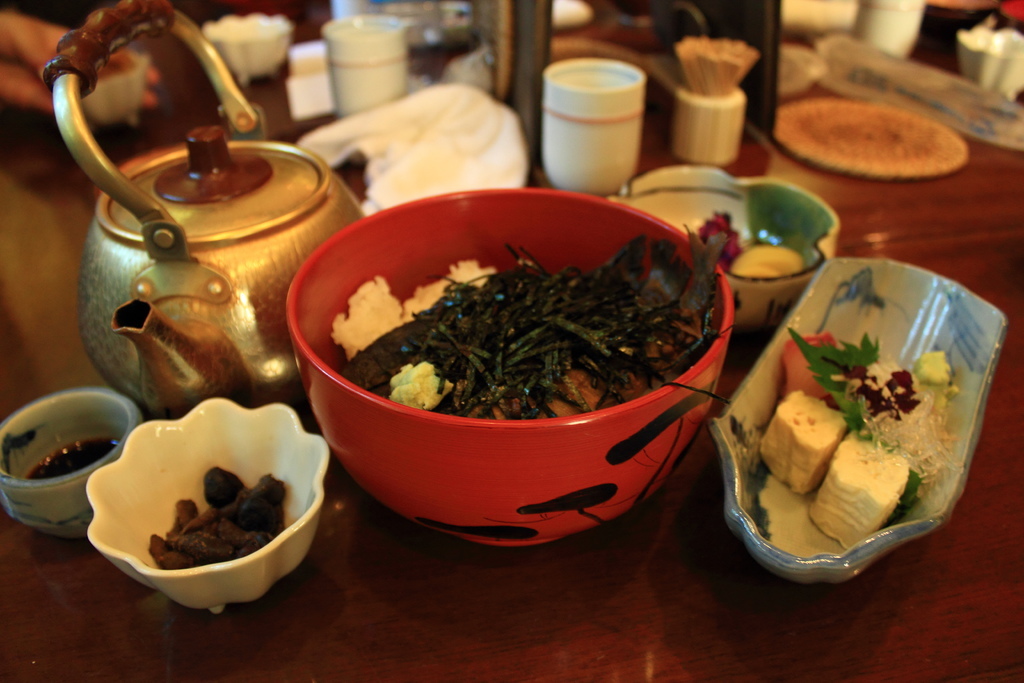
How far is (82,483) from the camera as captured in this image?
774mm

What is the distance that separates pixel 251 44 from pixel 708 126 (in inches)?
56.2

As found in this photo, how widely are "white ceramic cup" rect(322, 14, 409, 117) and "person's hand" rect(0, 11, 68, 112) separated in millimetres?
811

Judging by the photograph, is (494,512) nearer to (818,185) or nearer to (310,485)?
(310,485)

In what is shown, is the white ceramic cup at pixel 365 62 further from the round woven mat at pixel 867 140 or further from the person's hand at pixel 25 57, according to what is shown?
the round woven mat at pixel 867 140

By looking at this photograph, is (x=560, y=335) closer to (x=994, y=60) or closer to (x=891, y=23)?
(x=994, y=60)

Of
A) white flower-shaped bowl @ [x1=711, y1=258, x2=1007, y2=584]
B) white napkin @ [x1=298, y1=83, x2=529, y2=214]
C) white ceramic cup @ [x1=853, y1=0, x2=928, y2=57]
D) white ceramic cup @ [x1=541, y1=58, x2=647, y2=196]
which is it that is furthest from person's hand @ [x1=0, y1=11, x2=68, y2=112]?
white ceramic cup @ [x1=853, y1=0, x2=928, y2=57]

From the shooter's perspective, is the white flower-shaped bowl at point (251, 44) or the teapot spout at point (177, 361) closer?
the teapot spout at point (177, 361)

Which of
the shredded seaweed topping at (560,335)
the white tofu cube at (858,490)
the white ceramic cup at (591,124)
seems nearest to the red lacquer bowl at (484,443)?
the shredded seaweed topping at (560,335)

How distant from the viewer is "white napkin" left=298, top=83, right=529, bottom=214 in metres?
1.58

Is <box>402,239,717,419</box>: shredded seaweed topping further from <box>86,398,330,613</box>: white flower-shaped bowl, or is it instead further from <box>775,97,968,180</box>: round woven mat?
<box>775,97,968,180</box>: round woven mat

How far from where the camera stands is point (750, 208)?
1.38 meters

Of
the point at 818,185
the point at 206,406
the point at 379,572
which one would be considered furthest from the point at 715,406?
the point at 818,185

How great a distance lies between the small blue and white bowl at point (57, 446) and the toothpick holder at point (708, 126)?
4.71ft

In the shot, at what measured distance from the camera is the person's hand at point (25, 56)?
1.90 metres
